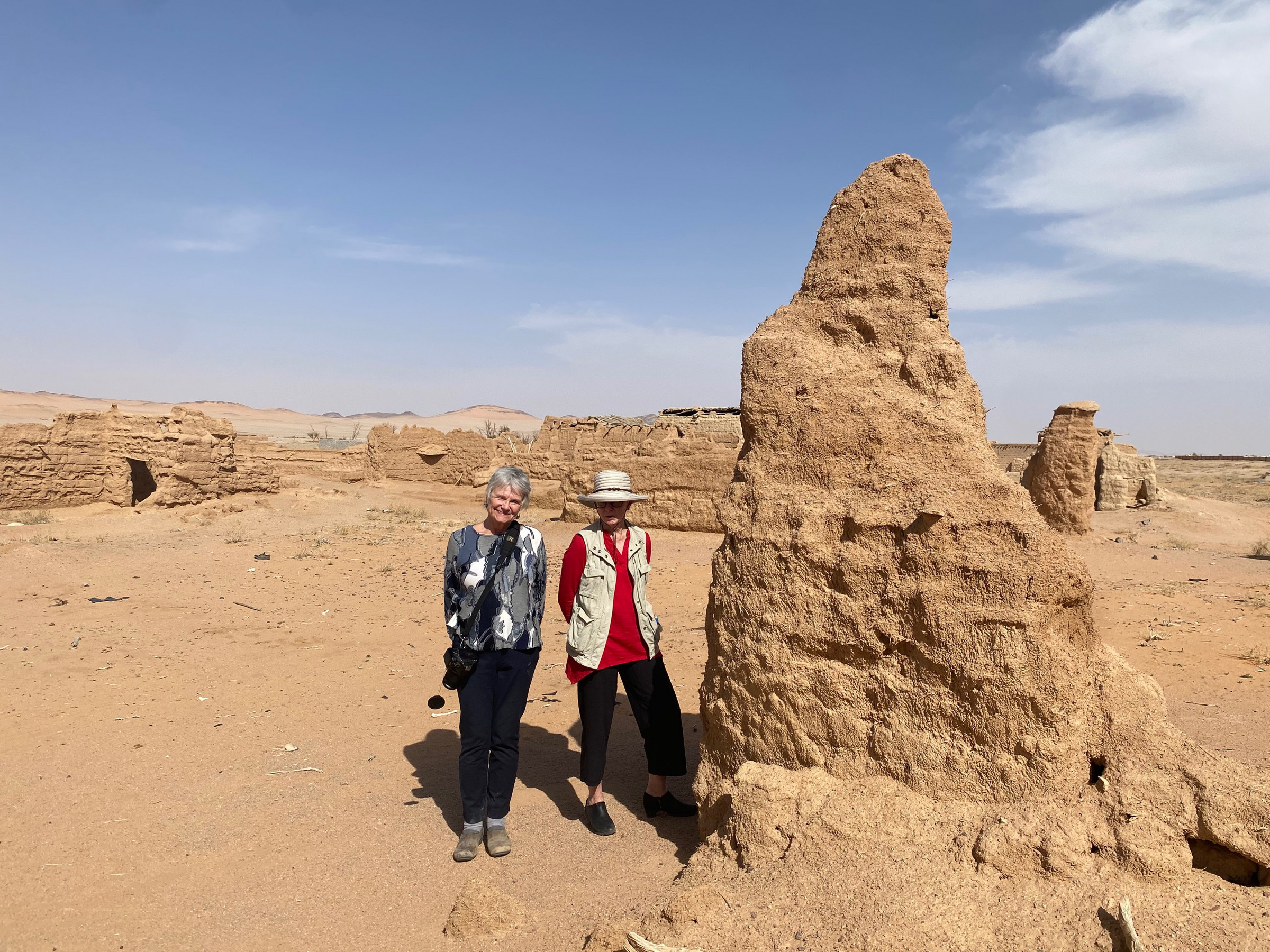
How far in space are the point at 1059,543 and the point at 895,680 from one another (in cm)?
76

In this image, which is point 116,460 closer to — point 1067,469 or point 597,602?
point 597,602

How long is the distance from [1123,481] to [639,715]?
60.7 ft

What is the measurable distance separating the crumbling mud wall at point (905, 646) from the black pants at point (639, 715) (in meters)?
0.32

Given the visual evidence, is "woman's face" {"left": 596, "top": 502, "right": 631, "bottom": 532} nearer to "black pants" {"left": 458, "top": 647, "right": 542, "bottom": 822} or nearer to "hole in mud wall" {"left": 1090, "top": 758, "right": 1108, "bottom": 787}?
"black pants" {"left": 458, "top": 647, "right": 542, "bottom": 822}

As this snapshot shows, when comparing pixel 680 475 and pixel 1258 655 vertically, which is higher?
pixel 680 475

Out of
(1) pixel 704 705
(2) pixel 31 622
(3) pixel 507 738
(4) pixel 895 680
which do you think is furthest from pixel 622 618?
(2) pixel 31 622

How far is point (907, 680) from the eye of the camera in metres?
2.68

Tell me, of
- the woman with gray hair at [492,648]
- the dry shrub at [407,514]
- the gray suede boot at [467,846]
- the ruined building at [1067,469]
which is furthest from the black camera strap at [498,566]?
the dry shrub at [407,514]

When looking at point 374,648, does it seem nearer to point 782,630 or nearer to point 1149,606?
point 782,630

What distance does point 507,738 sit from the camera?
323 cm

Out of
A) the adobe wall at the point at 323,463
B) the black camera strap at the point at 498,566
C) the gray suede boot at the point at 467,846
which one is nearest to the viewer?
the gray suede boot at the point at 467,846

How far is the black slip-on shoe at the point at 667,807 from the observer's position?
135 inches

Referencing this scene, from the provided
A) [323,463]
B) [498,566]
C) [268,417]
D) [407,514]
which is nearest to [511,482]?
[498,566]

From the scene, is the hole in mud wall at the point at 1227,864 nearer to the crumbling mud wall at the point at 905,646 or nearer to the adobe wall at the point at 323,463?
the crumbling mud wall at the point at 905,646
